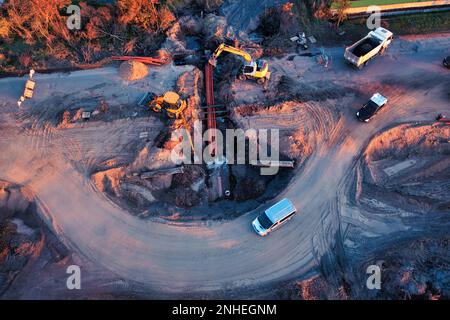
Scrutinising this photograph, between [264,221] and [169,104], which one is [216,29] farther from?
[264,221]

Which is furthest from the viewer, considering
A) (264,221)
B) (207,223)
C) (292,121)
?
(292,121)

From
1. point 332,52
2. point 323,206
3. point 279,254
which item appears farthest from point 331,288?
point 332,52

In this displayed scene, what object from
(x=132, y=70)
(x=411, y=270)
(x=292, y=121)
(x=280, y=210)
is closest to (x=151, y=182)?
(x=280, y=210)

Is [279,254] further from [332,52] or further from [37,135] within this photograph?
[37,135]
